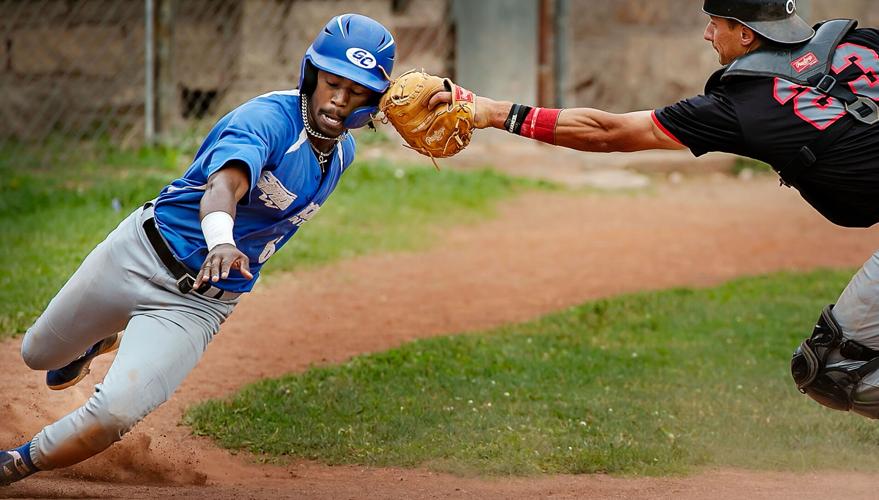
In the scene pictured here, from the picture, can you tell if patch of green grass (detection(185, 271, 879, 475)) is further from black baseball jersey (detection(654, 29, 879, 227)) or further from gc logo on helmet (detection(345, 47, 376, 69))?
gc logo on helmet (detection(345, 47, 376, 69))

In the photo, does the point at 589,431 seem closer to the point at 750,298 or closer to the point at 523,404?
the point at 523,404

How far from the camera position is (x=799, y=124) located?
4.23 metres

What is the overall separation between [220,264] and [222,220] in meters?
0.20

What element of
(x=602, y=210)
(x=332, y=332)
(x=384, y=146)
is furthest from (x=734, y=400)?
(x=384, y=146)

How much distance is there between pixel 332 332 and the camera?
741 centimetres

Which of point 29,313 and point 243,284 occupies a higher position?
point 243,284

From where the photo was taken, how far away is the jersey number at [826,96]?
423 centimetres

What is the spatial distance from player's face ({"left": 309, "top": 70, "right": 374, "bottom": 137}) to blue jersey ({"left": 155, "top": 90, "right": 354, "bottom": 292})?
0.27 feet

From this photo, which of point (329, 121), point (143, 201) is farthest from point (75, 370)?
point (143, 201)

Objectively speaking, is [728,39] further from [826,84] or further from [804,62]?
[826,84]

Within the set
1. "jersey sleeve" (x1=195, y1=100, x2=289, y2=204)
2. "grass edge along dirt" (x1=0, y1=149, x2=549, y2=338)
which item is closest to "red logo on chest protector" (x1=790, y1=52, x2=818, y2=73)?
"jersey sleeve" (x1=195, y1=100, x2=289, y2=204)

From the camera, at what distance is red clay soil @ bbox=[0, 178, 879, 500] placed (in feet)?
15.9

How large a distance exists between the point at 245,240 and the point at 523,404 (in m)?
2.12

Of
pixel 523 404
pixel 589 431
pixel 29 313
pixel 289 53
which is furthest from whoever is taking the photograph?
pixel 289 53
